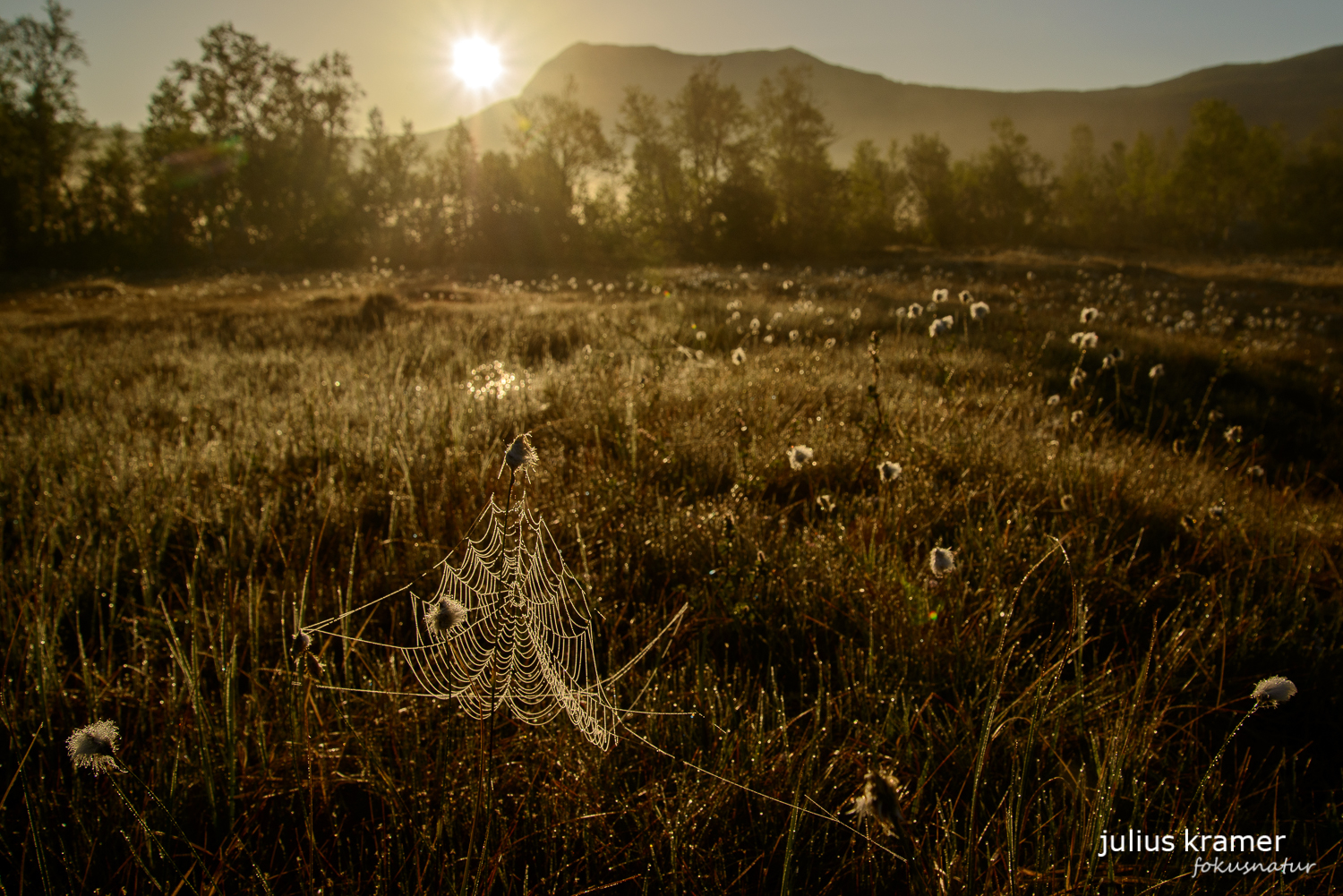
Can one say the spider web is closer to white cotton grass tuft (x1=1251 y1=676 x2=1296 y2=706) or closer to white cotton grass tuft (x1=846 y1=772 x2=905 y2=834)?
white cotton grass tuft (x1=846 y1=772 x2=905 y2=834)

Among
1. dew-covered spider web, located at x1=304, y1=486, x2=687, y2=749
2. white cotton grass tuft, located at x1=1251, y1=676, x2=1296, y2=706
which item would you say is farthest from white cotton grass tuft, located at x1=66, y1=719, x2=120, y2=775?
white cotton grass tuft, located at x1=1251, y1=676, x2=1296, y2=706

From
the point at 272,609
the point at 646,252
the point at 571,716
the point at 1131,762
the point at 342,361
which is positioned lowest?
the point at 1131,762

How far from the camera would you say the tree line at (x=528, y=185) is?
112 feet

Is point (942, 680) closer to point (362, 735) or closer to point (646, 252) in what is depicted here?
point (362, 735)

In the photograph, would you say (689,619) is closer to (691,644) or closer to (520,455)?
(691,644)

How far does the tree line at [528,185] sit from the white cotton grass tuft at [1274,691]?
35.3 m

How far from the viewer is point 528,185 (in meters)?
43.0

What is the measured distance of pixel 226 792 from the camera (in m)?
1.40

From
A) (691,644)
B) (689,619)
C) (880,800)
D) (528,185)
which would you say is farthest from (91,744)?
(528,185)

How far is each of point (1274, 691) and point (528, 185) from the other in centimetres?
4687

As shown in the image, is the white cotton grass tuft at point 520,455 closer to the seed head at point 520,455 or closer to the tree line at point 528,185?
the seed head at point 520,455

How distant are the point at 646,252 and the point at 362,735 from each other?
36.2 meters

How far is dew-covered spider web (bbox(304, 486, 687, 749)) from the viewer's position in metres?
1.53

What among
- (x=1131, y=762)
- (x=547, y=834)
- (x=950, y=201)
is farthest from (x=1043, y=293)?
(x=950, y=201)
